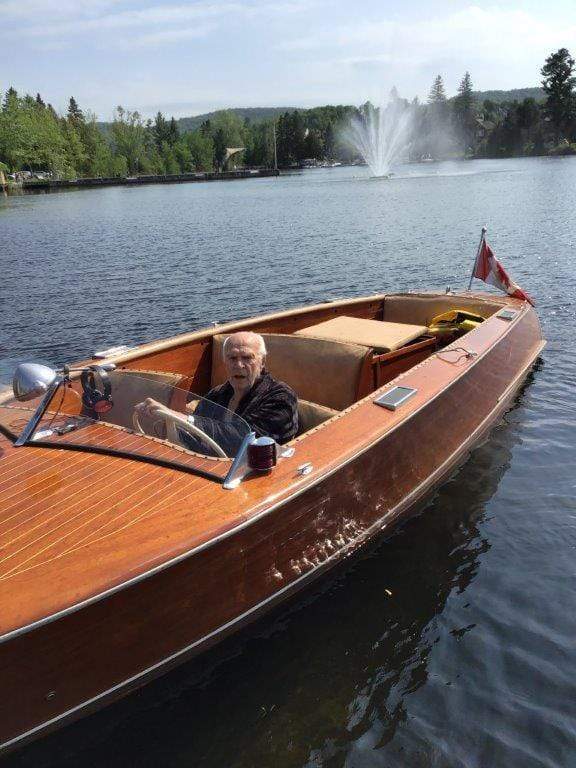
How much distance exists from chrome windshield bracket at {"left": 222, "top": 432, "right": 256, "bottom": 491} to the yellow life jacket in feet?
13.8

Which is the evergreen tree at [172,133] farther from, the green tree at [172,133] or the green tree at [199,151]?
the green tree at [199,151]

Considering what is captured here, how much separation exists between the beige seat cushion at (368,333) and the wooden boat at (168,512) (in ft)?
0.53

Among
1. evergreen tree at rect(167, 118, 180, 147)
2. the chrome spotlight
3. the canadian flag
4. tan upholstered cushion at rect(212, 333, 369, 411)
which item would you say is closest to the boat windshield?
the chrome spotlight

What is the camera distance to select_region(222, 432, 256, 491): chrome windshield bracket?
3.64 m

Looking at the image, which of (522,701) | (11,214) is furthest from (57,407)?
(11,214)

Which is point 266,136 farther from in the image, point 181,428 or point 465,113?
point 181,428

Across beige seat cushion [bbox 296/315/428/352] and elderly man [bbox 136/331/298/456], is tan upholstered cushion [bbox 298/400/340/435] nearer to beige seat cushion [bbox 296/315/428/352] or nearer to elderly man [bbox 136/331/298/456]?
elderly man [bbox 136/331/298/456]

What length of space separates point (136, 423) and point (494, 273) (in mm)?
5849

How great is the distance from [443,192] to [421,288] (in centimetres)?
2896

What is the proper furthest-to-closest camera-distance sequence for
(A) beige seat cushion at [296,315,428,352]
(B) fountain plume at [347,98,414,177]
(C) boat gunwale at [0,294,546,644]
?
1. (B) fountain plume at [347,98,414,177]
2. (A) beige seat cushion at [296,315,428,352]
3. (C) boat gunwale at [0,294,546,644]

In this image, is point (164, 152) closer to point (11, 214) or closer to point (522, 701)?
point (11, 214)

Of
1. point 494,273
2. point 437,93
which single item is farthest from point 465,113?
point 494,273

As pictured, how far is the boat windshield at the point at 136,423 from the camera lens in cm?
381

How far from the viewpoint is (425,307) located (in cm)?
793
